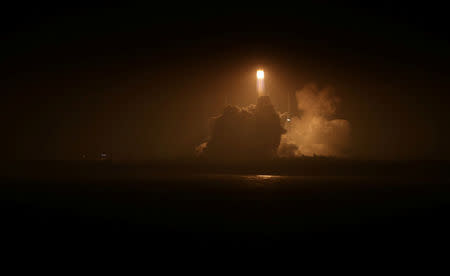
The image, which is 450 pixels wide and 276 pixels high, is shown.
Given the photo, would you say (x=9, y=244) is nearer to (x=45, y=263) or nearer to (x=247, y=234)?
(x=45, y=263)

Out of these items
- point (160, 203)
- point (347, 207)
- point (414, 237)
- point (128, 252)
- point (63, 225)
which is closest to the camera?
point (128, 252)

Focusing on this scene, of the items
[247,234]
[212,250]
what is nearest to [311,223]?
[247,234]

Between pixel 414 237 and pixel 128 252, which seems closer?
pixel 128 252

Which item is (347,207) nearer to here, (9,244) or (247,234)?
(247,234)

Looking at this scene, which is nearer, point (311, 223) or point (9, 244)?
point (9, 244)

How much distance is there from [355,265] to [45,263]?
14.0 meters

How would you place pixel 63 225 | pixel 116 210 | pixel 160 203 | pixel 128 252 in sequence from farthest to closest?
pixel 160 203
pixel 116 210
pixel 63 225
pixel 128 252

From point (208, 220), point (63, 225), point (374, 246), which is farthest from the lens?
point (208, 220)

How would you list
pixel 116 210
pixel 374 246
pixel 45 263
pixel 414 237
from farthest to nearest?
pixel 116 210 → pixel 414 237 → pixel 374 246 → pixel 45 263

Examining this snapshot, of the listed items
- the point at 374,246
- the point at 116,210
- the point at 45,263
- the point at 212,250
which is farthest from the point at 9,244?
the point at 374,246

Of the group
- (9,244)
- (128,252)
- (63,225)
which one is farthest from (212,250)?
(63,225)

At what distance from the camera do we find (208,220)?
32969mm

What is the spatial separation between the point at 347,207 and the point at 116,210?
877 inches

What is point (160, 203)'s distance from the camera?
45.2 meters
